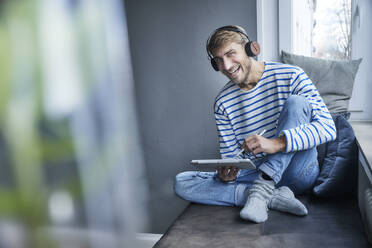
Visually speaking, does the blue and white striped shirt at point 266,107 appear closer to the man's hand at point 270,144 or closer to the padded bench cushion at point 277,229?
the man's hand at point 270,144

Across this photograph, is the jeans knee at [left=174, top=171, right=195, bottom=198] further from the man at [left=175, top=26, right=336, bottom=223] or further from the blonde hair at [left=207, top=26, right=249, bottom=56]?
the blonde hair at [left=207, top=26, right=249, bottom=56]

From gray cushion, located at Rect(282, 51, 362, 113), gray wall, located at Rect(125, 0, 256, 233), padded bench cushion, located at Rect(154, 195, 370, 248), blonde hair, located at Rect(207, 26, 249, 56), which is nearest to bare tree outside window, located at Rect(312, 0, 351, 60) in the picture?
gray cushion, located at Rect(282, 51, 362, 113)

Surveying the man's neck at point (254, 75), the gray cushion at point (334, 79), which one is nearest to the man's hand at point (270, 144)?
the man's neck at point (254, 75)

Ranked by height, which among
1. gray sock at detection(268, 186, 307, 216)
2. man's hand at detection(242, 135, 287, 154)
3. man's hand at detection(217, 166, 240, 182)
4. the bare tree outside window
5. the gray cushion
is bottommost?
gray sock at detection(268, 186, 307, 216)

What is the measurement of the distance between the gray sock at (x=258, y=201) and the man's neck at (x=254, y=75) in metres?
0.41

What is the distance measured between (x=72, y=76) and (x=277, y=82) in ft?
3.28

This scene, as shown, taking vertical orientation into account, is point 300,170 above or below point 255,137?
below

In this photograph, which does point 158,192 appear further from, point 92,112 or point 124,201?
point 92,112

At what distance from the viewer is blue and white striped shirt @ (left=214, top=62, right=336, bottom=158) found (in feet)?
4.29

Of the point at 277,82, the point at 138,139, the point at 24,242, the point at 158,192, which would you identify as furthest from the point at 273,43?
the point at 24,242

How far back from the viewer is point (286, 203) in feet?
4.05

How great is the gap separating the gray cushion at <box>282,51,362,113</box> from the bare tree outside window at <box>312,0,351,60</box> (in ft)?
0.75

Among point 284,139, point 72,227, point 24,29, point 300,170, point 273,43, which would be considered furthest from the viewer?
point 273,43

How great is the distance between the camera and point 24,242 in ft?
4.59
